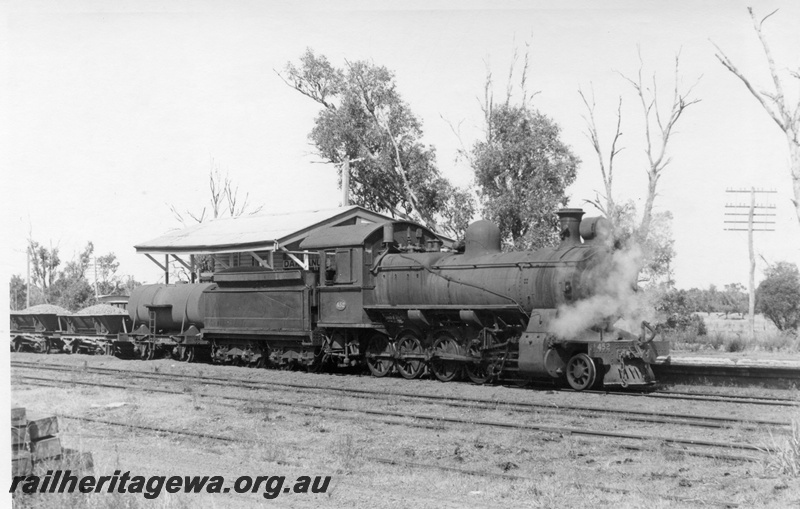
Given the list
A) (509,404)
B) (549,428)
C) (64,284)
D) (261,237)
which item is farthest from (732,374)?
(64,284)

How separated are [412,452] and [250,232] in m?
15.1

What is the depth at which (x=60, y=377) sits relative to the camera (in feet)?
59.1

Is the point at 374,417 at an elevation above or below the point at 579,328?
below

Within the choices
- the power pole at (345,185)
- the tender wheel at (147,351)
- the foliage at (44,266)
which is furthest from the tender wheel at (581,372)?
the foliage at (44,266)

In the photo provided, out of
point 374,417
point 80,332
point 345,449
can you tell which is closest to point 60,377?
point 80,332

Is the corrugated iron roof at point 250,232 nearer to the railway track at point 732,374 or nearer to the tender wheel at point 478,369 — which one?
the tender wheel at point 478,369

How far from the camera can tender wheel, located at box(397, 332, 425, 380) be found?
17.1 meters

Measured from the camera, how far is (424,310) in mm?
16516

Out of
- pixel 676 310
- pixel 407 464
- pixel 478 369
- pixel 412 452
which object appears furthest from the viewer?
pixel 676 310

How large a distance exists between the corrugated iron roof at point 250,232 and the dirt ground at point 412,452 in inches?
283

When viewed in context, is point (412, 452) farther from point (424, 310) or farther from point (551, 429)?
point (424, 310)

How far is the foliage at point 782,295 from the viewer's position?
3114 cm

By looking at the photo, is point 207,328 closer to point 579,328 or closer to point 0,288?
point 579,328

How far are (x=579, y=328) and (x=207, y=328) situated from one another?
1136 cm
